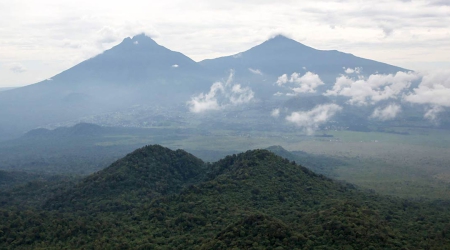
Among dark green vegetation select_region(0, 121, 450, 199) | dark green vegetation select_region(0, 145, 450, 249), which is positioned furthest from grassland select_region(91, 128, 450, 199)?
dark green vegetation select_region(0, 145, 450, 249)

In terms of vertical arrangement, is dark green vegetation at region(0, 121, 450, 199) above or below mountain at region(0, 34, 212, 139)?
below

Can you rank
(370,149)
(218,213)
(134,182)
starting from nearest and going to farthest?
(218,213)
(134,182)
(370,149)

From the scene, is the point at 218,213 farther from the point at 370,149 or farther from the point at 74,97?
the point at 74,97

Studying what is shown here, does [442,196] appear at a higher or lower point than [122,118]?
lower

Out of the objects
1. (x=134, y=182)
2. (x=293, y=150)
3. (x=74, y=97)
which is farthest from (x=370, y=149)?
(x=74, y=97)

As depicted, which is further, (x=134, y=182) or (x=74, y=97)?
(x=74, y=97)

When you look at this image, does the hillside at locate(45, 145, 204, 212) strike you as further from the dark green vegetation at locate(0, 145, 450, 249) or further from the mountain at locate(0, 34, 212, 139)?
the mountain at locate(0, 34, 212, 139)

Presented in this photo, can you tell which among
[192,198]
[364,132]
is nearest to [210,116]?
[364,132]

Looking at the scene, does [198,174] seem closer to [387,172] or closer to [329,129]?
[387,172]
